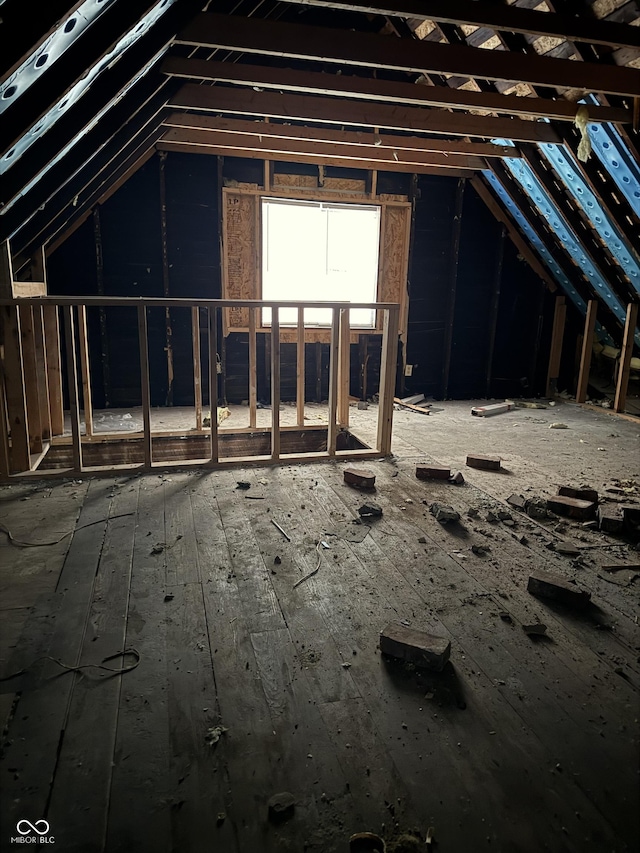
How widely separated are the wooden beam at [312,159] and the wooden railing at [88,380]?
88.1 inches

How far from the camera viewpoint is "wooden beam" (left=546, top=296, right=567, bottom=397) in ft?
22.2

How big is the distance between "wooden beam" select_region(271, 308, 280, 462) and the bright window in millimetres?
2576

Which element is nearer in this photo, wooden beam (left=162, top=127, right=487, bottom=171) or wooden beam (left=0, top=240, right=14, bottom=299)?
wooden beam (left=0, top=240, right=14, bottom=299)

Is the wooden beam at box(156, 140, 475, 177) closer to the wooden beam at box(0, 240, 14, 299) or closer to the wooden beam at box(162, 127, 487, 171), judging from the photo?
the wooden beam at box(162, 127, 487, 171)

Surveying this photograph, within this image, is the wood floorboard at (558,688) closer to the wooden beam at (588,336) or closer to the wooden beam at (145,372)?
the wooden beam at (145,372)

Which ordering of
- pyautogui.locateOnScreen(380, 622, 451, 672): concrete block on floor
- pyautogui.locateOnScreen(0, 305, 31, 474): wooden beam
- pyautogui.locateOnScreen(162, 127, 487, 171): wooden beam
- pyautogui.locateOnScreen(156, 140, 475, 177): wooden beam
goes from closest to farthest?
pyautogui.locateOnScreen(380, 622, 451, 672): concrete block on floor
pyautogui.locateOnScreen(0, 305, 31, 474): wooden beam
pyautogui.locateOnScreen(162, 127, 487, 171): wooden beam
pyautogui.locateOnScreen(156, 140, 475, 177): wooden beam

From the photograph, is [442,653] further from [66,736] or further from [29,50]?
[29,50]

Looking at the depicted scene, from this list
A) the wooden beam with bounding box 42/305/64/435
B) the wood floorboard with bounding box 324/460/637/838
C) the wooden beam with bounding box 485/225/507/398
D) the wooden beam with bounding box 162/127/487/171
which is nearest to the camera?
the wood floorboard with bounding box 324/460/637/838

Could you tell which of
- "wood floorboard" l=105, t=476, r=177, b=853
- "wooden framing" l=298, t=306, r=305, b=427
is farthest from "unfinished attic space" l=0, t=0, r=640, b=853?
"wooden framing" l=298, t=306, r=305, b=427

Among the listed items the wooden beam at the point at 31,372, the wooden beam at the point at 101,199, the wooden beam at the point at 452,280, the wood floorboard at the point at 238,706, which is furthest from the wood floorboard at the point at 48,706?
the wooden beam at the point at 452,280

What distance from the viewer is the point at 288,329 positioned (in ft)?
19.9

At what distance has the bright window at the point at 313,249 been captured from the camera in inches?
235

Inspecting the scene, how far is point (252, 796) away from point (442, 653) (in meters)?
0.69

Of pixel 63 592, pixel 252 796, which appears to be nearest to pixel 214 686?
pixel 252 796
